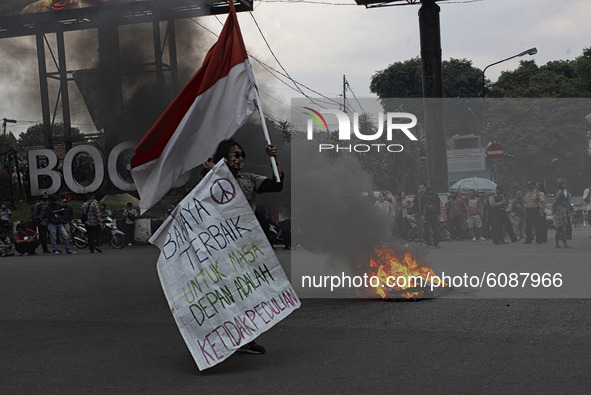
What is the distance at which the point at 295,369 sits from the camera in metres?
4.61

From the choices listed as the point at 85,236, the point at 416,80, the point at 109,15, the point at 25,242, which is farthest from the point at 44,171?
the point at 416,80

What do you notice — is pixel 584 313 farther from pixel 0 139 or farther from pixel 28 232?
pixel 0 139

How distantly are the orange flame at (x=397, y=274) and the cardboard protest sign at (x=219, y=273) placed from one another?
2.83 meters

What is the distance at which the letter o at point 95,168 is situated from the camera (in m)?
21.6

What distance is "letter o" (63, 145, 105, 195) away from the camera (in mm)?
21641

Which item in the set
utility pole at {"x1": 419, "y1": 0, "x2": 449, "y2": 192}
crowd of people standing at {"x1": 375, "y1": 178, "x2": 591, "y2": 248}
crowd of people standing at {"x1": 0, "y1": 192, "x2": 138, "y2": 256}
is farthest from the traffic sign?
crowd of people standing at {"x1": 0, "y1": 192, "x2": 138, "y2": 256}

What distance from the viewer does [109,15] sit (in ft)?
53.4

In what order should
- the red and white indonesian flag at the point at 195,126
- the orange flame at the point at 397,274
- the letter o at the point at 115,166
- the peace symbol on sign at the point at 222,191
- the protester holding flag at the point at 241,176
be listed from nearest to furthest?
the peace symbol on sign at the point at 222,191 < the protester holding flag at the point at 241,176 < the red and white indonesian flag at the point at 195,126 < the orange flame at the point at 397,274 < the letter o at the point at 115,166

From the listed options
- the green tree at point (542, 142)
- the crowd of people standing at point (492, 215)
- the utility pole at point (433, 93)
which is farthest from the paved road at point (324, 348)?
the green tree at point (542, 142)

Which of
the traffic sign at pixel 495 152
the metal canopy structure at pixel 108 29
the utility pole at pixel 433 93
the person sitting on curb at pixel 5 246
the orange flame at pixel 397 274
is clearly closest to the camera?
the orange flame at pixel 397 274

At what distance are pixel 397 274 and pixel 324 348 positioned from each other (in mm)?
2561

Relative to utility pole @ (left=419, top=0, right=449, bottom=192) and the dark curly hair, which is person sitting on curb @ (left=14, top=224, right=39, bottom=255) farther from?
the dark curly hair

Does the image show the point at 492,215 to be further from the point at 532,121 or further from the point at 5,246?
the point at 532,121

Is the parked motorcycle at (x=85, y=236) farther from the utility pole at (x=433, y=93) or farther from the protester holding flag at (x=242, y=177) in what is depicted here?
the protester holding flag at (x=242, y=177)
